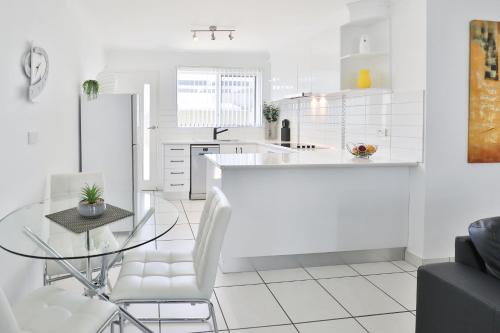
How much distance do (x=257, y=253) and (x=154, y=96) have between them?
456cm

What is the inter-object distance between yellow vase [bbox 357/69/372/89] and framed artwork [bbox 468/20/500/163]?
90cm

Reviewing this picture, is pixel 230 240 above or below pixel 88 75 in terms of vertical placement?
below

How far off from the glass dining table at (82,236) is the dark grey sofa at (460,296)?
1266 mm

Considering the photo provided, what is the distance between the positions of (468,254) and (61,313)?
5.74ft

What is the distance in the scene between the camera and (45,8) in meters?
3.59

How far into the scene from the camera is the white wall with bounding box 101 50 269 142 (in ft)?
24.4

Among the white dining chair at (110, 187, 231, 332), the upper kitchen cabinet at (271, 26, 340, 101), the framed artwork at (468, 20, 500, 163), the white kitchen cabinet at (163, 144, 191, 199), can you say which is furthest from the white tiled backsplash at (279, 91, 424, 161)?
the white dining chair at (110, 187, 231, 332)

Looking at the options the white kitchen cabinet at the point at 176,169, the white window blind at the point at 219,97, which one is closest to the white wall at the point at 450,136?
the white kitchen cabinet at the point at 176,169

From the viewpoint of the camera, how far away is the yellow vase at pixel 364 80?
439cm

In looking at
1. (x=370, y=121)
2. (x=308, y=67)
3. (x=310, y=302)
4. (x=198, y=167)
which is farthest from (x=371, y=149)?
(x=198, y=167)

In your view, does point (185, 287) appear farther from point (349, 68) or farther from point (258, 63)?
point (258, 63)

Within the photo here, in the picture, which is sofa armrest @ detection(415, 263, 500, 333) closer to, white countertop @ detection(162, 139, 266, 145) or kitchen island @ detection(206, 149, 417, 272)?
kitchen island @ detection(206, 149, 417, 272)

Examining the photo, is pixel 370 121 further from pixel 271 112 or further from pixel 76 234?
pixel 271 112

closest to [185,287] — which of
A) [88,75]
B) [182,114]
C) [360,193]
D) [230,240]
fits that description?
[230,240]
